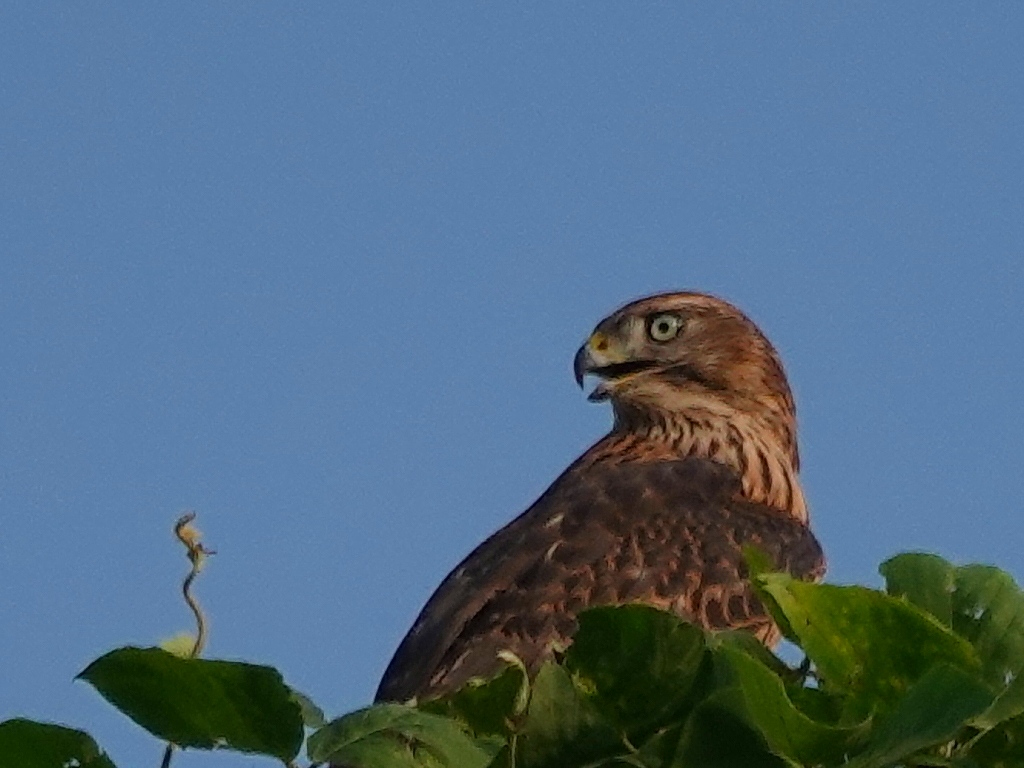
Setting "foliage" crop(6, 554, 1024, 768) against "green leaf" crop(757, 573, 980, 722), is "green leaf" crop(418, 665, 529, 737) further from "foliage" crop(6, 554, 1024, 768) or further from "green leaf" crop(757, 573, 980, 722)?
"green leaf" crop(757, 573, 980, 722)

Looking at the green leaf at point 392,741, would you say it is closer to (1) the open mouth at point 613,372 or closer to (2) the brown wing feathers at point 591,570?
(2) the brown wing feathers at point 591,570

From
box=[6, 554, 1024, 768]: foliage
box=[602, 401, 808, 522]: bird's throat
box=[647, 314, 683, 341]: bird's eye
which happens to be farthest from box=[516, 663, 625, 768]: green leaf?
box=[647, 314, 683, 341]: bird's eye

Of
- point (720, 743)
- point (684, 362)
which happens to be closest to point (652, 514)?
point (684, 362)

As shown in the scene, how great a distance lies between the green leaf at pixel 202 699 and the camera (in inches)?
95.7

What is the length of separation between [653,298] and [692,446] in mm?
870

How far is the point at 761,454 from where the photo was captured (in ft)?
35.1

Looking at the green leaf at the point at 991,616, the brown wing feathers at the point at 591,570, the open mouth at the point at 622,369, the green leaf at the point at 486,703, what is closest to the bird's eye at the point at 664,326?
the open mouth at the point at 622,369

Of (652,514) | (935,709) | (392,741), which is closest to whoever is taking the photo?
(935,709)

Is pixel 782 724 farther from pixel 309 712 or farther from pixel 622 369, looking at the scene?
pixel 622 369

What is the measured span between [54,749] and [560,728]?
0.59 meters

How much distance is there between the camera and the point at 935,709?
2.21 m

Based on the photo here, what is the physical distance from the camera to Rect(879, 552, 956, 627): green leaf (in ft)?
9.05

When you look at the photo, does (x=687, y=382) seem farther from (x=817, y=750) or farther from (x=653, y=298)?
(x=817, y=750)

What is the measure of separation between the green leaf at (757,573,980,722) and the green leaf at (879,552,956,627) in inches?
12.0
